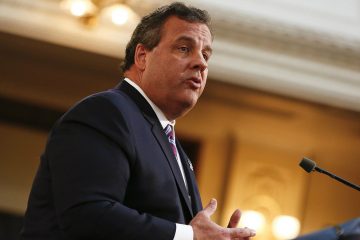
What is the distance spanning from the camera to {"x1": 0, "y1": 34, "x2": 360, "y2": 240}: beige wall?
9.53m

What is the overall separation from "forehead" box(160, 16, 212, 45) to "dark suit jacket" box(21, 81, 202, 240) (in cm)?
33

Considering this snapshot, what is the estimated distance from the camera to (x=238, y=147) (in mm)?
10273

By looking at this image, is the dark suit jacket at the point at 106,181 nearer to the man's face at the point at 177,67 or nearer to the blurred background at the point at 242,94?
the man's face at the point at 177,67

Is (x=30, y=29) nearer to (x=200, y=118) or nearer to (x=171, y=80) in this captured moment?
(x=200, y=118)

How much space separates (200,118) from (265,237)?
1.52 metres

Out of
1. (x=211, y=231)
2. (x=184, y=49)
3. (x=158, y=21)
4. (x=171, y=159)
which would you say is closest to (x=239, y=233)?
(x=211, y=231)

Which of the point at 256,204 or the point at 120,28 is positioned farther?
the point at 256,204

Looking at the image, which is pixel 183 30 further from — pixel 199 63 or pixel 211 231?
pixel 211 231

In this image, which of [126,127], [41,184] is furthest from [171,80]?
[41,184]

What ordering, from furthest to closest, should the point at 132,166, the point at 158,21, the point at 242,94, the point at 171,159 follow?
1. the point at 242,94
2. the point at 158,21
3. the point at 171,159
4. the point at 132,166

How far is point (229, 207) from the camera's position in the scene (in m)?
10.1

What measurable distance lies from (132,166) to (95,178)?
0.16m

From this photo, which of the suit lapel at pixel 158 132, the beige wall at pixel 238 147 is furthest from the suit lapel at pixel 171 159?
the beige wall at pixel 238 147

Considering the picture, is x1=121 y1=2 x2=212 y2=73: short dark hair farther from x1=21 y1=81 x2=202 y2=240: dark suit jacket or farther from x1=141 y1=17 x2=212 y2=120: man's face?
x1=21 y1=81 x2=202 y2=240: dark suit jacket
